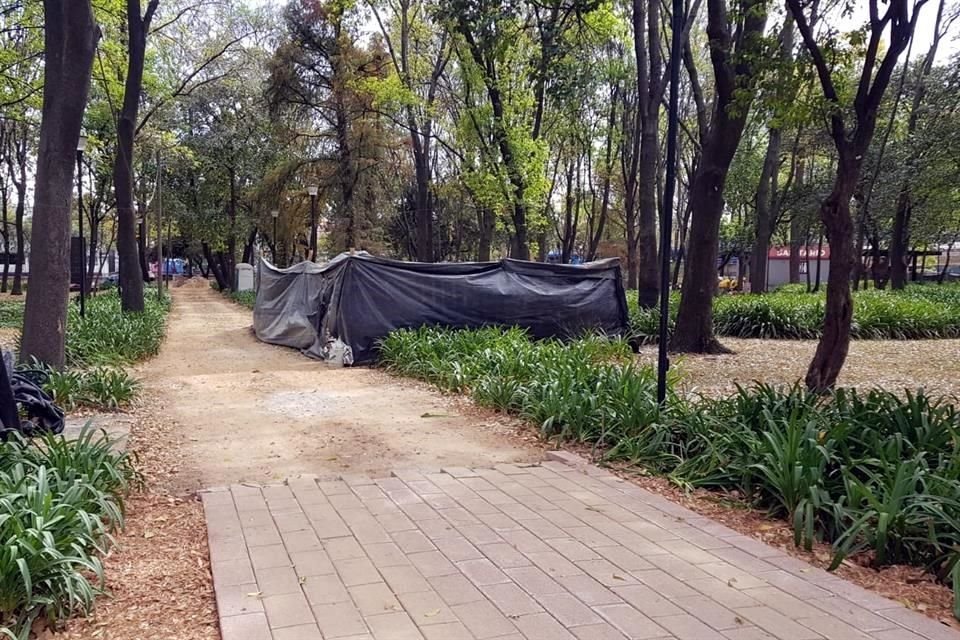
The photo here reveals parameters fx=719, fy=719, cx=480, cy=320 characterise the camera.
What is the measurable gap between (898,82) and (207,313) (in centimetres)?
2259

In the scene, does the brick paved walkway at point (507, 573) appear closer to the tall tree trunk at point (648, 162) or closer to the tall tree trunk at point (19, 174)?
the tall tree trunk at point (648, 162)

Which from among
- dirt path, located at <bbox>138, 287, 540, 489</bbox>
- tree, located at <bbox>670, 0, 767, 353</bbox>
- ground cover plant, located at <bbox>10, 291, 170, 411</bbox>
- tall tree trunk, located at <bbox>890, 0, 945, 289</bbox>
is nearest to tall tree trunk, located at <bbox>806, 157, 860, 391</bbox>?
tree, located at <bbox>670, 0, 767, 353</bbox>

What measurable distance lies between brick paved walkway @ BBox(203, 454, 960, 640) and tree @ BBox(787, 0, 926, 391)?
3.33 m

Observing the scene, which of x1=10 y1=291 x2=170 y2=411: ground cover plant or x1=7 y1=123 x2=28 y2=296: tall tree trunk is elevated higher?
x1=7 y1=123 x2=28 y2=296: tall tree trunk

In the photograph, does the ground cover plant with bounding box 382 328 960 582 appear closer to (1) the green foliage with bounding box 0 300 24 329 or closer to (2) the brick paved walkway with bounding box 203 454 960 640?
(2) the brick paved walkway with bounding box 203 454 960 640

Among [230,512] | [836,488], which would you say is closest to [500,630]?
[230,512]

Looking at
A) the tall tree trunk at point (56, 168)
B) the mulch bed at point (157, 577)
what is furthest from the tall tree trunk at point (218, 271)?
the mulch bed at point (157, 577)

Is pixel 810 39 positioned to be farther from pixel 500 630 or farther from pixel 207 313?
pixel 207 313

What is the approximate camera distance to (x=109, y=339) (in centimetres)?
1047

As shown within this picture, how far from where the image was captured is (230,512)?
392 centimetres

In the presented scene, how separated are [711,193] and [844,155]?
12.7 ft

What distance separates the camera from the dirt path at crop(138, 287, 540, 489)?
16.7 ft

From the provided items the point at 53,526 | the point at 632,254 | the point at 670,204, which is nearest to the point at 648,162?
the point at 670,204

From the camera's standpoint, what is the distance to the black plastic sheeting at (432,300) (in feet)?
35.0
